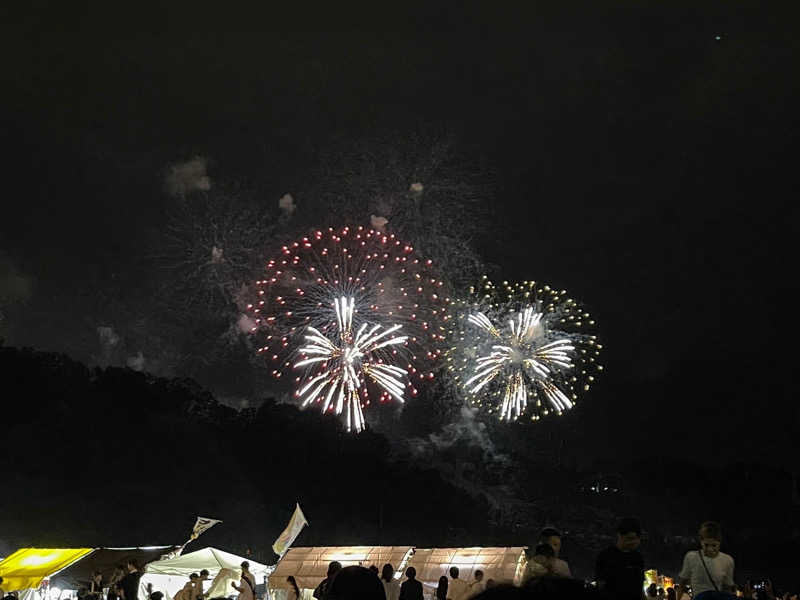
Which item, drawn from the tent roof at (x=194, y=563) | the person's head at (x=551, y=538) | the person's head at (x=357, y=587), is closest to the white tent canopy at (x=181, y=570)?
the tent roof at (x=194, y=563)

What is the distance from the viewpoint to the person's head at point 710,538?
7.57m

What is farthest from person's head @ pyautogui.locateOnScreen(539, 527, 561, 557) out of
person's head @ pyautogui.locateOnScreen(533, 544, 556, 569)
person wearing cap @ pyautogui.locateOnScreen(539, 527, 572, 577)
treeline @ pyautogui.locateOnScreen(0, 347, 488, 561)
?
treeline @ pyautogui.locateOnScreen(0, 347, 488, 561)

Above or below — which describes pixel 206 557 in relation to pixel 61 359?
below

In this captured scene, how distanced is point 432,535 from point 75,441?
24029 millimetres

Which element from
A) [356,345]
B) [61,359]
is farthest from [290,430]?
[356,345]

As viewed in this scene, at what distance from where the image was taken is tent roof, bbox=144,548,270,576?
21938 mm

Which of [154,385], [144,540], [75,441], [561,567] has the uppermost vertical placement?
[154,385]

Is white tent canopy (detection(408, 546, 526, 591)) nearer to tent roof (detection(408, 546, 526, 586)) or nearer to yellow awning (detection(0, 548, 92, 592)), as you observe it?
tent roof (detection(408, 546, 526, 586))

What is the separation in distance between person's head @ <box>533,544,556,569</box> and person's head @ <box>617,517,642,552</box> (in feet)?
1.64

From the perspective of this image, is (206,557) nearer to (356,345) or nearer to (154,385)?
(356,345)

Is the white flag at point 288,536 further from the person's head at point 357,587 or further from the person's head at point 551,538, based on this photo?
the person's head at point 357,587

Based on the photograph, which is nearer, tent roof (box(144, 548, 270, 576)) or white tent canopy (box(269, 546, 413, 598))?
white tent canopy (box(269, 546, 413, 598))

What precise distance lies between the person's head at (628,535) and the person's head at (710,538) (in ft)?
3.25

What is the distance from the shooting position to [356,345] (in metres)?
32.9
